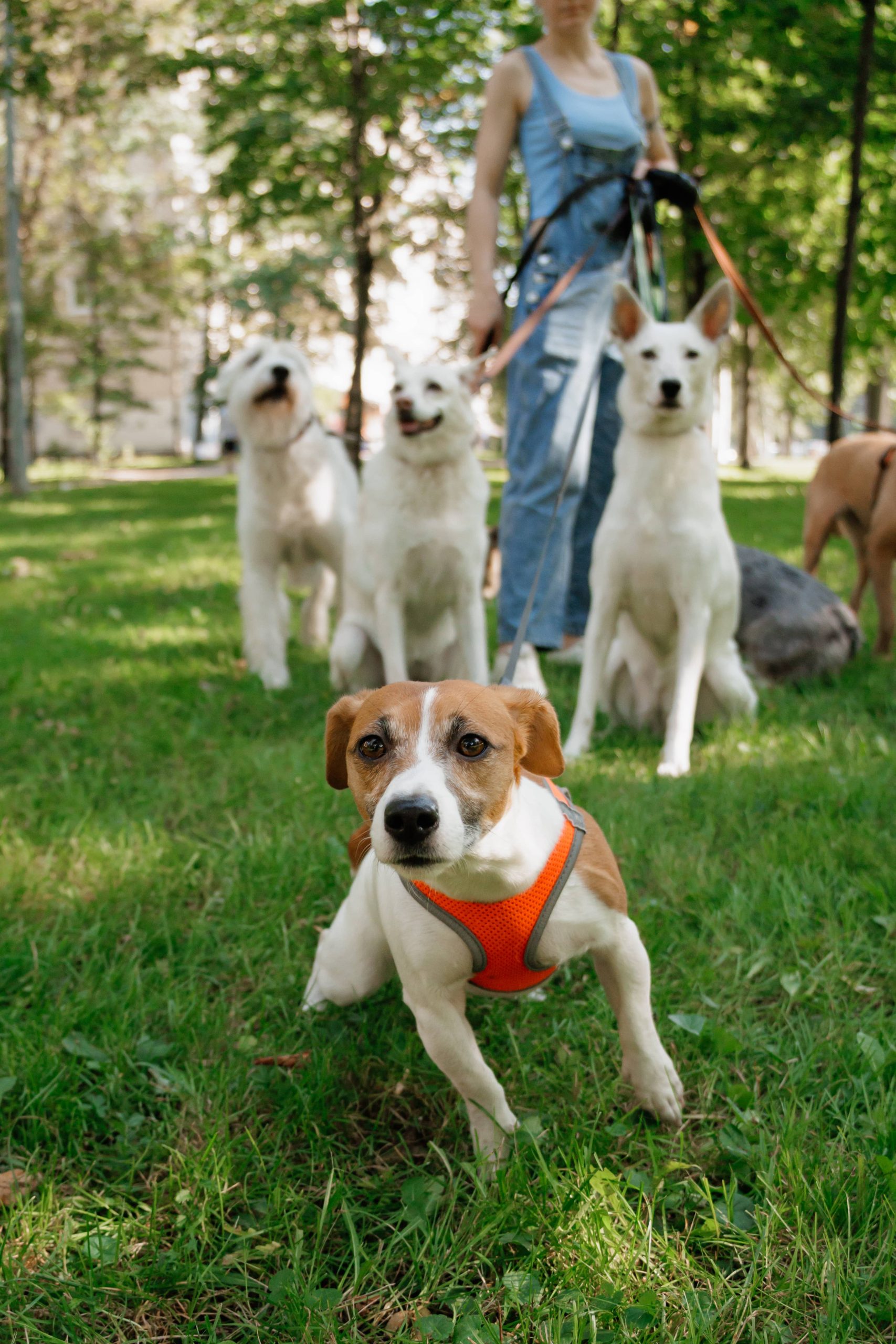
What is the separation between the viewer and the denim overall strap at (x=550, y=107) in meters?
4.73

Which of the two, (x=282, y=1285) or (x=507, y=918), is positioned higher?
(x=507, y=918)

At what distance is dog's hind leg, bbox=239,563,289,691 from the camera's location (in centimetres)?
572

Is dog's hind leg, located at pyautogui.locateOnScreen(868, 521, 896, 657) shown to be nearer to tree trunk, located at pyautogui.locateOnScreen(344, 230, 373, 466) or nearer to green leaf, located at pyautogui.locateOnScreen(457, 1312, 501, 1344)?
green leaf, located at pyautogui.locateOnScreen(457, 1312, 501, 1344)

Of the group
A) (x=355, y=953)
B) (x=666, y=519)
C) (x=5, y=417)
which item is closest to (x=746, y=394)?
(x=5, y=417)

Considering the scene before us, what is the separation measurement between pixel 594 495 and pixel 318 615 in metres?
2.05

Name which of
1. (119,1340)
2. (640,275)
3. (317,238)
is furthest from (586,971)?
(317,238)

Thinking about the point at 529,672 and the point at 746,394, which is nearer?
the point at 529,672

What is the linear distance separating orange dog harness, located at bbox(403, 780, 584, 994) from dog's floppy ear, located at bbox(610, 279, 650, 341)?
2.81 meters

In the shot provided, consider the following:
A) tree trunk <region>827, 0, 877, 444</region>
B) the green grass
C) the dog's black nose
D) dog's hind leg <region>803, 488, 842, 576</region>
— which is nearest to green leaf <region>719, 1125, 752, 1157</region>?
the green grass

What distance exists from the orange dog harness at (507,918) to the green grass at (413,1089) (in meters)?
0.33

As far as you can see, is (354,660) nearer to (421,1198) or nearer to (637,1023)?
(637,1023)

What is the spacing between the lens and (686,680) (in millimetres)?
4164

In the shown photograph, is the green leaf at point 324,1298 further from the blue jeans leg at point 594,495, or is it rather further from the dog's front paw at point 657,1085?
the blue jeans leg at point 594,495

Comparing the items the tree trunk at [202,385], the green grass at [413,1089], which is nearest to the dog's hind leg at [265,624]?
the green grass at [413,1089]
